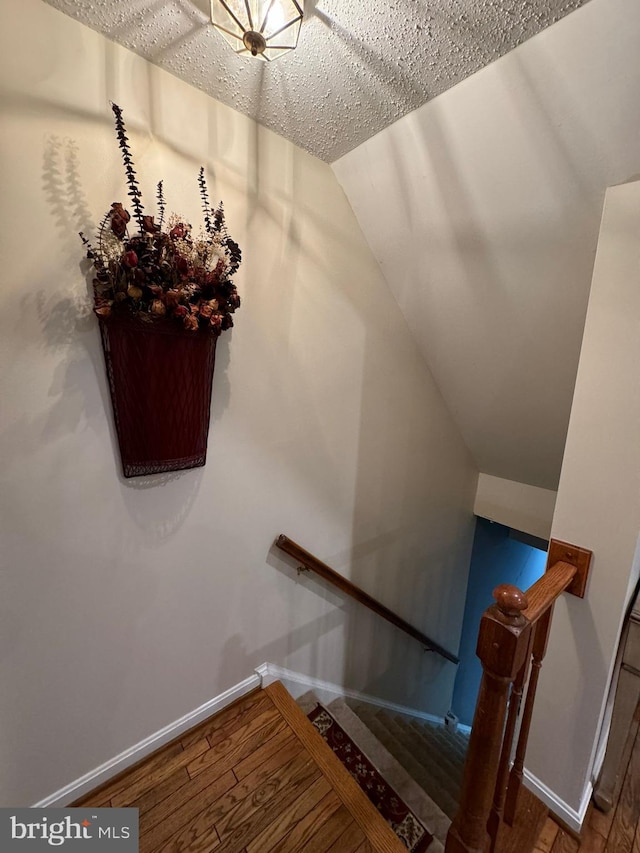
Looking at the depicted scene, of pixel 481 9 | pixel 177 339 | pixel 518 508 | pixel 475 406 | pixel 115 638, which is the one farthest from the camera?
pixel 518 508

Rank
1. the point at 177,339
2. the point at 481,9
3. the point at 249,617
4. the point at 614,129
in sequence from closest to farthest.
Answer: the point at 481,9 → the point at 614,129 → the point at 177,339 → the point at 249,617

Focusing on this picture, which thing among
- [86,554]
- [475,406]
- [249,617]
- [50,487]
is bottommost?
[249,617]

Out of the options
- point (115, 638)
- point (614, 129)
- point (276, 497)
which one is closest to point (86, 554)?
point (115, 638)

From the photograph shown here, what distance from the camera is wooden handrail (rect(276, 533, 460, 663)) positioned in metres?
1.71

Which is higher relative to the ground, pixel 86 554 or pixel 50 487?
pixel 50 487

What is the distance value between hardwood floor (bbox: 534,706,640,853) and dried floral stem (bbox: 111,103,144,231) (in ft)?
7.85

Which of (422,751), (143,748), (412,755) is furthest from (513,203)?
(422,751)

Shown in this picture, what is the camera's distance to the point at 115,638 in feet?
4.17

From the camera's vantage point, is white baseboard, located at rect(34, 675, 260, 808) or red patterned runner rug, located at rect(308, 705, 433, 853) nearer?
white baseboard, located at rect(34, 675, 260, 808)

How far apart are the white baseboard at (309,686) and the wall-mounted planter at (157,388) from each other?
1234 millimetres

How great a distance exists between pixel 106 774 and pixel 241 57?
2.60 metres

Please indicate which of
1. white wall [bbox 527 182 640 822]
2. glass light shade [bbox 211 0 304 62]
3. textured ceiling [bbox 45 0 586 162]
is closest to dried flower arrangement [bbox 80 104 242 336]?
textured ceiling [bbox 45 0 586 162]

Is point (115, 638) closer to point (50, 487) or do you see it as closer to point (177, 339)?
point (50, 487)

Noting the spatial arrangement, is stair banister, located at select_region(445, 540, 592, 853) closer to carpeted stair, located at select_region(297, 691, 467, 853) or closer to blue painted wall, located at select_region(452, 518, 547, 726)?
carpeted stair, located at select_region(297, 691, 467, 853)
